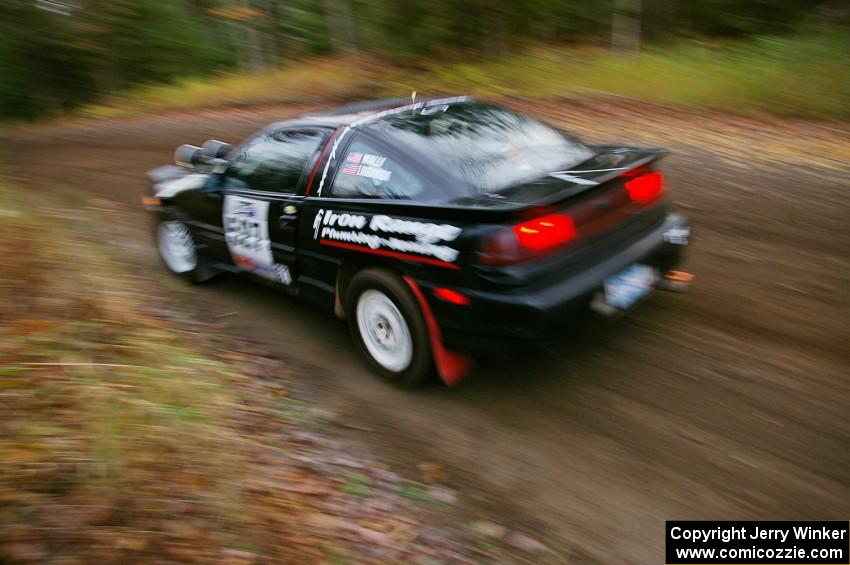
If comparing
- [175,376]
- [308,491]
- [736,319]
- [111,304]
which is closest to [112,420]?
[175,376]


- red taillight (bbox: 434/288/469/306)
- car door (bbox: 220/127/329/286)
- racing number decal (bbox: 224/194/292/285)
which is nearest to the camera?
red taillight (bbox: 434/288/469/306)

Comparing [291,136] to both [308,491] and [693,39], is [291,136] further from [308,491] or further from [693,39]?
[693,39]

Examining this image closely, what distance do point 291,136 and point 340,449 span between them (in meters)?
2.21

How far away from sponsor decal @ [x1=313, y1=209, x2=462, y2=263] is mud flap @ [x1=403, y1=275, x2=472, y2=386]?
21cm

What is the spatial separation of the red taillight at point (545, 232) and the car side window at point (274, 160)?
1661 mm

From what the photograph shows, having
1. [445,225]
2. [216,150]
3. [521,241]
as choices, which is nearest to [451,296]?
[445,225]

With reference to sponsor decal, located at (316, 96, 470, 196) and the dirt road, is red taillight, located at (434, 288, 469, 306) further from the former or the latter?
sponsor decal, located at (316, 96, 470, 196)

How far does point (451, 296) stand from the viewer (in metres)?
3.32

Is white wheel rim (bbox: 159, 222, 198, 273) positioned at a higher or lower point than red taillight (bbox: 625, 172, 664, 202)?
lower

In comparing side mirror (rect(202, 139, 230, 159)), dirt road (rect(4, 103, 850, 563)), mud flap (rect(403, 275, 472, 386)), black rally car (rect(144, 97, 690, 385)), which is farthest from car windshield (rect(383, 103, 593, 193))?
side mirror (rect(202, 139, 230, 159))

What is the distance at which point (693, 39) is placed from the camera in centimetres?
1291

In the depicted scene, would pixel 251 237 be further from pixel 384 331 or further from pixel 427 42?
pixel 427 42

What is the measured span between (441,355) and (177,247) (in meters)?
3.18

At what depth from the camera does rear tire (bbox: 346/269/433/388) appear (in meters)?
3.55
